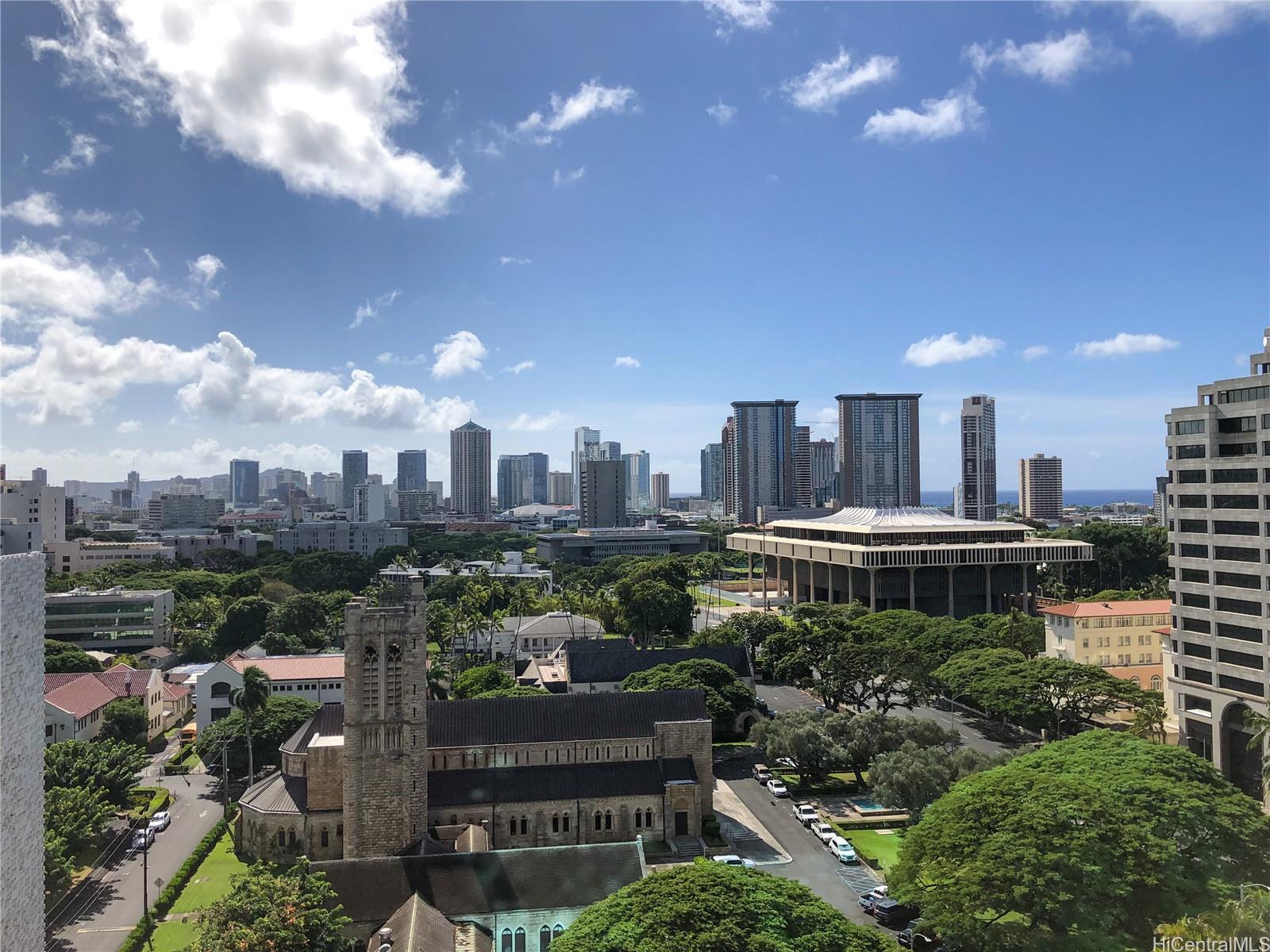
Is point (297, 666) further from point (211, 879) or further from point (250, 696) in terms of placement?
point (211, 879)

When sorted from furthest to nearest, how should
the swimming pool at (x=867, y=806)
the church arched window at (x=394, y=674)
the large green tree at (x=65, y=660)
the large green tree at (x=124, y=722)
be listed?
the large green tree at (x=65, y=660), the large green tree at (x=124, y=722), the swimming pool at (x=867, y=806), the church arched window at (x=394, y=674)

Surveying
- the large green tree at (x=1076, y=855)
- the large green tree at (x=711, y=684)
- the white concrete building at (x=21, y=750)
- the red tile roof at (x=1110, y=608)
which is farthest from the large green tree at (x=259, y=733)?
the red tile roof at (x=1110, y=608)

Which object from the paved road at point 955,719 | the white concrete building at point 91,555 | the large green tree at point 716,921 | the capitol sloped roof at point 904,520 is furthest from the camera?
the white concrete building at point 91,555

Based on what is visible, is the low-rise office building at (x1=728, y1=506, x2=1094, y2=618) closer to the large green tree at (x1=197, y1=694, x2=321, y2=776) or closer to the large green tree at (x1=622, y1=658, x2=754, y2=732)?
the large green tree at (x1=622, y1=658, x2=754, y2=732)

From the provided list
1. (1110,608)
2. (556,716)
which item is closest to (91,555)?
(556,716)

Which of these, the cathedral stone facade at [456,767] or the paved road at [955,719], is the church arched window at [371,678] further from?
the paved road at [955,719]
